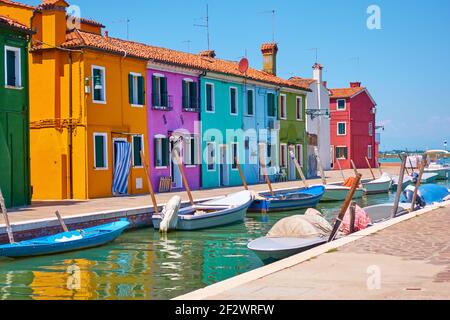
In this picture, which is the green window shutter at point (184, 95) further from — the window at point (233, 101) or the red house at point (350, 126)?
the red house at point (350, 126)

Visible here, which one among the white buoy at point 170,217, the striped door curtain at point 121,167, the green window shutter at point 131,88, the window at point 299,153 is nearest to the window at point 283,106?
the window at point 299,153

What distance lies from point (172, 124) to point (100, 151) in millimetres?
5340

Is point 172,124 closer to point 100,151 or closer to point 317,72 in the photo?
point 100,151

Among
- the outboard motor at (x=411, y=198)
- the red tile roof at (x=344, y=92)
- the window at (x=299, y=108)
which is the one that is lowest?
the outboard motor at (x=411, y=198)

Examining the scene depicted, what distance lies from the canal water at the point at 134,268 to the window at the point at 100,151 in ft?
23.5

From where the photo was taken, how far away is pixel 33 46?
25.8m

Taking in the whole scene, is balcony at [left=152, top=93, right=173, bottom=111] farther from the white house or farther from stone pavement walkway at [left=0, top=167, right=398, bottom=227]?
the white house

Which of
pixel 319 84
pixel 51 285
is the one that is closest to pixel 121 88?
pixel 51 285

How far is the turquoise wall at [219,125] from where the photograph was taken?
32.2m

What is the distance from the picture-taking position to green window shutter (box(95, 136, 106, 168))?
25.1 m

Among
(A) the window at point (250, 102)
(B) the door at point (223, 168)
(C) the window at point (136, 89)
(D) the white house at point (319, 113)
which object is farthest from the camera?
(D) the white house at point (319, 113)

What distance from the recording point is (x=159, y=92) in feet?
95.4
